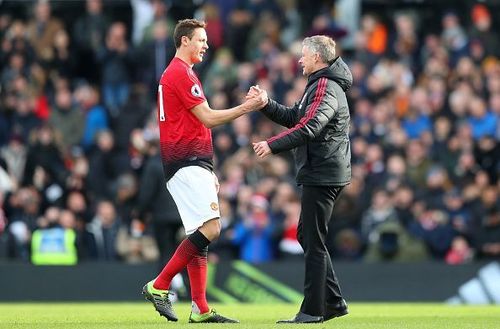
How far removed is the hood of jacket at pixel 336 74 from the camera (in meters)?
12.0

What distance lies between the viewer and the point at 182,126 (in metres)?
11.9

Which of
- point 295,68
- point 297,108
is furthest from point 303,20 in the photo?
point 297,108

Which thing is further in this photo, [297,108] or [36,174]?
[36,174]

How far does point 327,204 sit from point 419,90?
10.2 metres

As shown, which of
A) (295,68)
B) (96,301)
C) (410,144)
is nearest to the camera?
(96,301)

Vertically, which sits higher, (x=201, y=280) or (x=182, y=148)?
(x=182, y=148)

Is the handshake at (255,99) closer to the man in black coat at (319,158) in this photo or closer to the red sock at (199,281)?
the man in black coat at (319,158)

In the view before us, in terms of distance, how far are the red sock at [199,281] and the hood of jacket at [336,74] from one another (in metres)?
1.82

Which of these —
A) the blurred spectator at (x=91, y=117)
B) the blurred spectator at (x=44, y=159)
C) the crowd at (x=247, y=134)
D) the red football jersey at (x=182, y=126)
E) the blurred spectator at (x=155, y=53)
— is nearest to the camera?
the red football jersey at (x=182, y=126)

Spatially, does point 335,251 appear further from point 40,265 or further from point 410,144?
point 40,265

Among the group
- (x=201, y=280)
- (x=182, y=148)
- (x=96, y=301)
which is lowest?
(x=96, y=301)

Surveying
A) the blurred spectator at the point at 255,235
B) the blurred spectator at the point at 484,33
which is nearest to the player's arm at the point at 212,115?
the blurred spectator at the point at 255,235

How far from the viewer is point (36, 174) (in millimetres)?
21000

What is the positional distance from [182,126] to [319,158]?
122 centimetres
